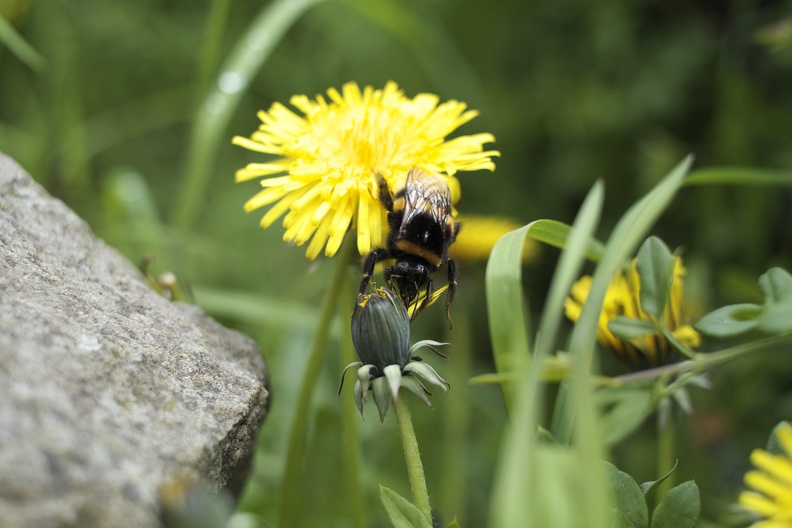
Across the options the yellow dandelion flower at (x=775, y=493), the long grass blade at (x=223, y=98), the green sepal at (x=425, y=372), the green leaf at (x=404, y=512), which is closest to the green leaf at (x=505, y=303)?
the green sepal at (x=425, y=372)

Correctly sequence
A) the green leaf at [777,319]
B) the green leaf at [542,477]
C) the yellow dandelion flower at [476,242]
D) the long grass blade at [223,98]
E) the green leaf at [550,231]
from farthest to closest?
1. the yellow dandelion flower at [476,242]
2. the long grass blade at [223,98]
3. the green leaf at [550,231]
4. the green leaf at [777,319]
5. the green leaf at [542,477]

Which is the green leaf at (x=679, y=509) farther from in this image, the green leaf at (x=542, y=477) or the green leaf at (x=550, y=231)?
the green leaf at (x=550, y=231)

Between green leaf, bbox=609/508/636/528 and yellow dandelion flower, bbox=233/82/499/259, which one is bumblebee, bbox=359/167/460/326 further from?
green leaf, bbox=609/508/636/528

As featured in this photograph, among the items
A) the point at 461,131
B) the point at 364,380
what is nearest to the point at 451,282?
the point at 364,380

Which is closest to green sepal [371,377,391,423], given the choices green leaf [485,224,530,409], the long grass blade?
green leaf [485,224,530,409]

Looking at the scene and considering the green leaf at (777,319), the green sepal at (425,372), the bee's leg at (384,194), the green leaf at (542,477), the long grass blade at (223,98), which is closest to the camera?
the green leaf at (542,477)

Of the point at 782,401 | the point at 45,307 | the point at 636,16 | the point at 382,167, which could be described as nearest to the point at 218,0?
the point at 382,167
